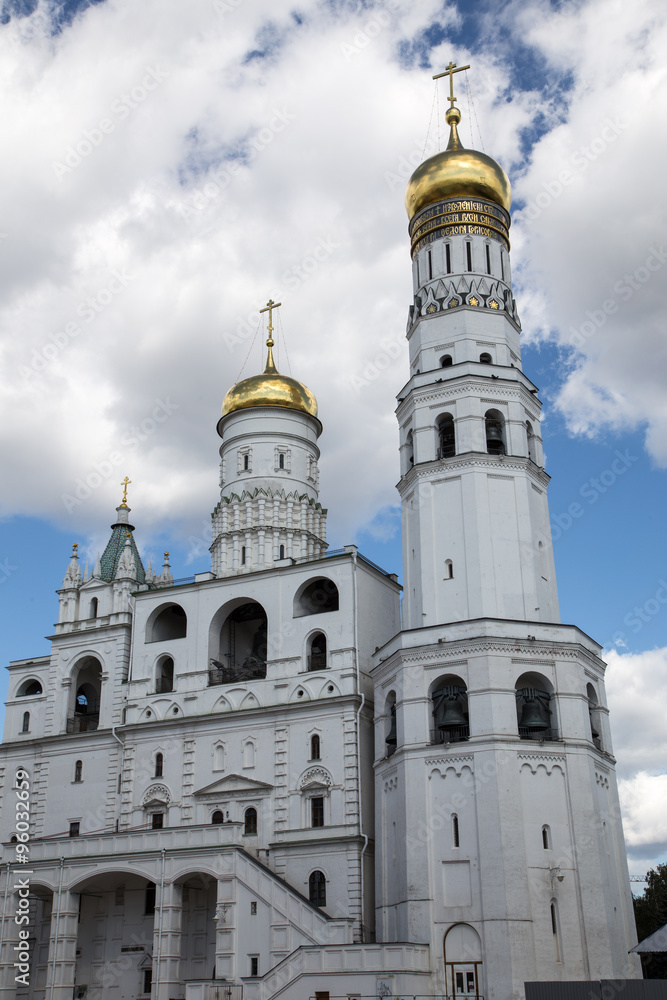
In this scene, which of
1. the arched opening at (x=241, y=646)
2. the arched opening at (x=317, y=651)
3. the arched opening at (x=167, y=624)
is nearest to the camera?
the arched opening at (x=317, y=651)

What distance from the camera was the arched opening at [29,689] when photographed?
1666 inches

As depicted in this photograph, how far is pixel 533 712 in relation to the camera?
2989 centimetres

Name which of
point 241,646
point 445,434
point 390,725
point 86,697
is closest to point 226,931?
point 390,725

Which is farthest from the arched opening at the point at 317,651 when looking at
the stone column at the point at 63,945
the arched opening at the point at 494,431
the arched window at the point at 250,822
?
the stone column at the point at 63,945

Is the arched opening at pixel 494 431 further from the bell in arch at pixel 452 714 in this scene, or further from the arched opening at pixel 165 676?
the arched opening at pixel 165 676

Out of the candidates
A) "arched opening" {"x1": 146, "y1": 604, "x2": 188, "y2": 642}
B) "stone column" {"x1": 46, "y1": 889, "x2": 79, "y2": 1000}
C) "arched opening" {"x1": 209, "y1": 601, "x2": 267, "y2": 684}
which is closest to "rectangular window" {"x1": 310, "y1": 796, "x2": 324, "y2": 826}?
"arched opening" {"x1": 209, "y1": 601, "x2": 267, "y2": 684}

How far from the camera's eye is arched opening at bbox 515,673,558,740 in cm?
2964

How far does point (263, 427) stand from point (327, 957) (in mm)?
22237

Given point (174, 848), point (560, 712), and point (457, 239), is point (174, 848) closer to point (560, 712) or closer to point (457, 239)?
point (560, 712)

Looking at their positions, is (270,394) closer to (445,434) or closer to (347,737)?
(445,434)

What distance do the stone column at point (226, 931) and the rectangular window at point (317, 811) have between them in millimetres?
3771

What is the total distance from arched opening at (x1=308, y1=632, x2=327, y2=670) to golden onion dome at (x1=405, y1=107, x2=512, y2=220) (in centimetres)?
1639

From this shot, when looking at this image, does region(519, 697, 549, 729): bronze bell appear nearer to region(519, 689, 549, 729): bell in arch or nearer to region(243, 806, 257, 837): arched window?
region(519, 689, 549, 729): bell in arch

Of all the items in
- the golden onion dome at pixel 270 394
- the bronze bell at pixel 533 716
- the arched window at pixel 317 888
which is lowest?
the arched window at pixel 317 888
